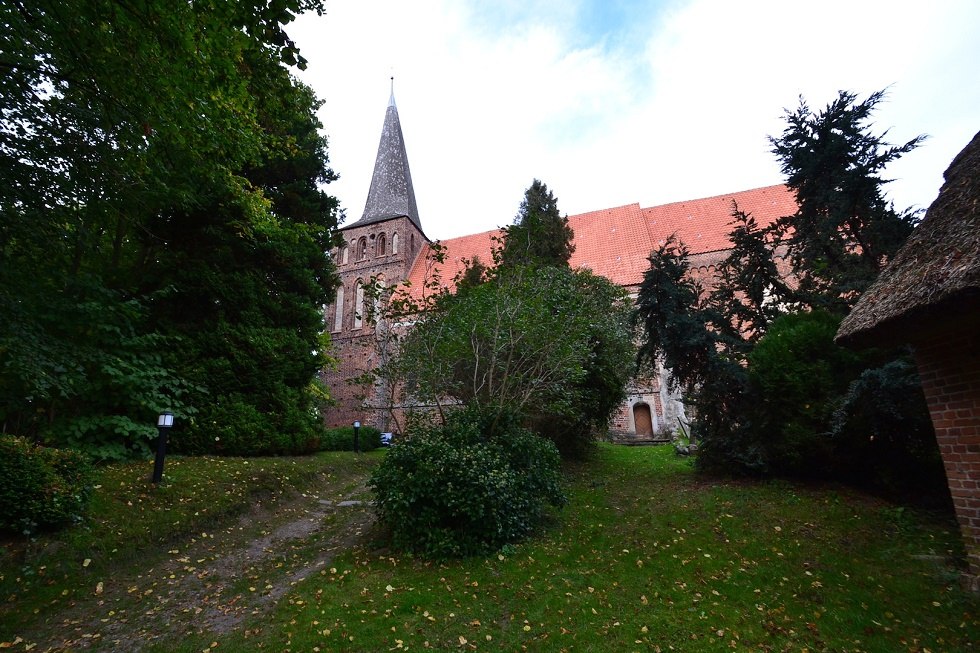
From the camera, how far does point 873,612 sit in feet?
13.0

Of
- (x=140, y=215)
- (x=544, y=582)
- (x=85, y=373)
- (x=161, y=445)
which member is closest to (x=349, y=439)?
(x=161, y=445)

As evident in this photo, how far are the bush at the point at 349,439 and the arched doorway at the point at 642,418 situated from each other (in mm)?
12542

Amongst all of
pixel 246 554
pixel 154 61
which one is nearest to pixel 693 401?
pixel 246 554

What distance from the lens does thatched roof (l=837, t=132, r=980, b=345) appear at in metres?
3.91

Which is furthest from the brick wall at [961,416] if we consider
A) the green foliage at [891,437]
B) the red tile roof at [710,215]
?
the red tile roof at [710,215]

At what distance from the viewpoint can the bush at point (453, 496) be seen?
18.5 ft

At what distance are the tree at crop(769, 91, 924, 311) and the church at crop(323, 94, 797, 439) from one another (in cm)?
1205

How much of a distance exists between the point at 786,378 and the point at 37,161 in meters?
9.19

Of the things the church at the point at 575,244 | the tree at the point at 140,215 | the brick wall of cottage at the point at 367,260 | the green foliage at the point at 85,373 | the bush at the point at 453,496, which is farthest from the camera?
the brick wall of cottage at the point at 367,260

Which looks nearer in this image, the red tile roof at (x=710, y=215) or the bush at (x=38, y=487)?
the bush at (x=38, y=487)

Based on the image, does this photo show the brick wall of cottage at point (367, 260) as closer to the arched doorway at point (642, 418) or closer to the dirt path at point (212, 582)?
the arched doorway at point (642, 418)

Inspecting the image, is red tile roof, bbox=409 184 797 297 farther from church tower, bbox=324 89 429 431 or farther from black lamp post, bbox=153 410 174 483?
black lamp post, bbox=153 410 174 483

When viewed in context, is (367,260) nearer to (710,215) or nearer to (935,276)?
(710,215)

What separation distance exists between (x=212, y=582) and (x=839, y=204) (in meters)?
9.80
